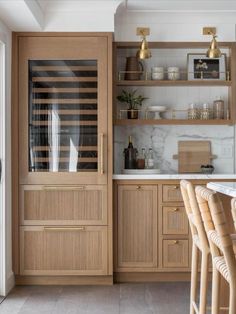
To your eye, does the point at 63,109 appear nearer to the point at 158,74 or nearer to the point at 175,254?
the point at 158,74

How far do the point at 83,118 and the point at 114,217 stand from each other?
3.01 ft

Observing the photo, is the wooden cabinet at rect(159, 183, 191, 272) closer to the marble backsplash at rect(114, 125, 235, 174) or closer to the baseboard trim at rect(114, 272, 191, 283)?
the baseboard trim at rect(114, 272, 191, 283)

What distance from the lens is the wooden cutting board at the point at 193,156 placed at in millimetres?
4473

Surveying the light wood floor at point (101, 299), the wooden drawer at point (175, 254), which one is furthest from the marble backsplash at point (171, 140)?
the light wood floor at point (101, 299)

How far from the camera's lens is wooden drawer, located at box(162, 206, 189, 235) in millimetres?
3961

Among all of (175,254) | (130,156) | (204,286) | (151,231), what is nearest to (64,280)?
(151,231)

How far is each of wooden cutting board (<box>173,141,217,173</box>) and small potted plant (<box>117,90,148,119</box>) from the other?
0.57m

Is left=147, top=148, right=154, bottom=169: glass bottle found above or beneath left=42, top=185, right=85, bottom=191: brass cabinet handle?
above

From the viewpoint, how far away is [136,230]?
13.0ft

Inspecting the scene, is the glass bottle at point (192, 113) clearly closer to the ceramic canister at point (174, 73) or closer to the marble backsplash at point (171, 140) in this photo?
the marble backsplash at point (171, 140)

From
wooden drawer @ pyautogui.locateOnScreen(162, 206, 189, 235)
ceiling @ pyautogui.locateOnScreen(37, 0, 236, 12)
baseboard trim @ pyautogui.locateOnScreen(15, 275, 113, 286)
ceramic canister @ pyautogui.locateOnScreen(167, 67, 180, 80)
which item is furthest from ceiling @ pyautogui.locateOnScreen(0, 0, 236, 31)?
baseboard trim @ pyautogui.locateOnScreen(15, 275, 113, 286)

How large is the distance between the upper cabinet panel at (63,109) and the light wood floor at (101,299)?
0.92 m

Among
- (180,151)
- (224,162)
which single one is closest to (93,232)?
(180,151)

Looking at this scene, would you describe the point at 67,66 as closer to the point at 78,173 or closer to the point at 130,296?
the point at 78,173
